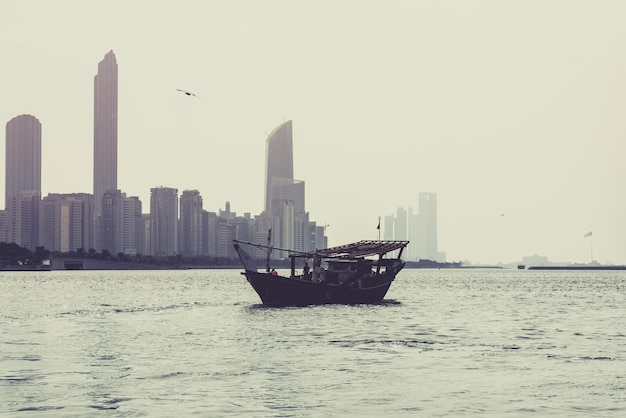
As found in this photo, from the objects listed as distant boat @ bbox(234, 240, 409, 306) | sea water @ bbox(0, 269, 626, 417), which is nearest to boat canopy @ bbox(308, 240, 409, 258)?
distant boat @ bbox(234, 240, 409, 306)

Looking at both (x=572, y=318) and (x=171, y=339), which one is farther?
(x=572, y=318)

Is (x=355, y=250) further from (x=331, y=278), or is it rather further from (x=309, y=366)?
(x=309, y=366)

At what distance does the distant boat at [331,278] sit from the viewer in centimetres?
7662

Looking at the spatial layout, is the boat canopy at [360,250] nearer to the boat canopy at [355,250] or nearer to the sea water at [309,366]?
the boat canopy at [355,250]

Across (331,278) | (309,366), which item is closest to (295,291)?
(331,278)

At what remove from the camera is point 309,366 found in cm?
3994

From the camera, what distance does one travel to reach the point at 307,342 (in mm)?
50531

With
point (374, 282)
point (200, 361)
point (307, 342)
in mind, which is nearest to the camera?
point (200, 361)

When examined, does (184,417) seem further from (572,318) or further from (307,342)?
(572,318)

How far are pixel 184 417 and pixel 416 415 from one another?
7.12 meters

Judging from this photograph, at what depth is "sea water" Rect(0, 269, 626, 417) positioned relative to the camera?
3006 centimetres

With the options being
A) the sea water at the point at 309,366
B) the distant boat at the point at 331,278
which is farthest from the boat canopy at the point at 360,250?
the sea water at the point at 309,366

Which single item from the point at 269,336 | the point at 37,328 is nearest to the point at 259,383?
the point at 269,336

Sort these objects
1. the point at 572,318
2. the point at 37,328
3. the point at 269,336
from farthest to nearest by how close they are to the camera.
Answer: the point at 572,318 < the point at 37,328 < the point at 269,336
